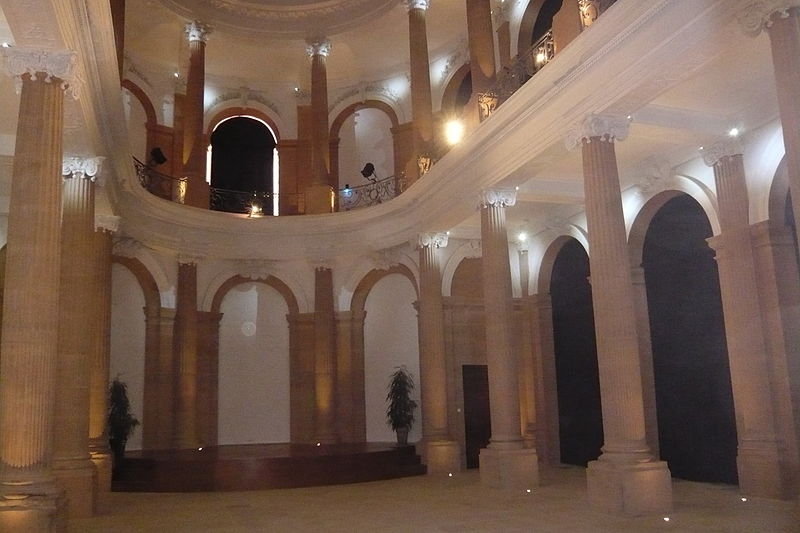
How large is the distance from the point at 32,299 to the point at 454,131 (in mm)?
9217

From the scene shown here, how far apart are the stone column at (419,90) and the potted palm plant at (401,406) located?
469cm

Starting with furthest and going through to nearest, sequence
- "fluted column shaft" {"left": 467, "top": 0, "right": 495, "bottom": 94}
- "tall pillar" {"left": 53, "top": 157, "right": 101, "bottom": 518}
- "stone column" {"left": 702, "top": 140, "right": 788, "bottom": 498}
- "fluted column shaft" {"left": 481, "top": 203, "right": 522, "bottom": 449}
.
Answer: "fluted column shaft" {"left": 467, "top": 0, "right": 495, "bottom": 94} → "fluted column shaft" {"left": 481, "top": 203, "right": 522, "bottom": 449} → "stone column" {"left": 702, "top": 140, "right": 788, "bottom": 498} → "tall pillar" {"left": 53, "top": 157, "right": 101, "bottom": 518}

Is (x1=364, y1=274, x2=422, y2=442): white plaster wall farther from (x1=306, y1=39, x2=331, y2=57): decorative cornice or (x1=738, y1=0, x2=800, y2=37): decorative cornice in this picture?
(x1=738, y1=0, x2=800, y2=37): decorative cornice

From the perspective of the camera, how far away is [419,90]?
663 inches

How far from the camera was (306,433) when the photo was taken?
1867cm

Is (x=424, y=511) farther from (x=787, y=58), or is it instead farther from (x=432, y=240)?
(x=787, y=58)

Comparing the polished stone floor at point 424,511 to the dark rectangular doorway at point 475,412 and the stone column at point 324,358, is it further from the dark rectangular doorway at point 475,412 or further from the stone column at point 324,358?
the stone column at point 324,358

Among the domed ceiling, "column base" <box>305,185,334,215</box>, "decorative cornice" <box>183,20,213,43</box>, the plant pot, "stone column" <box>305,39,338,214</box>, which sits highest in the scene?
the domed ceiling

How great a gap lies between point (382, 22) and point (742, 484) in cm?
1322

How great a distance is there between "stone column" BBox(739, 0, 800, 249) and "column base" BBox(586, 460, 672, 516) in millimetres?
4084

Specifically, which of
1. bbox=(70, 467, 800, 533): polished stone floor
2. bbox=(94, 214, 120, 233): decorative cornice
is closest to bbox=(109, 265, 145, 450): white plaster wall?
bbox=(94, 214, 120, 233): decorative cornice

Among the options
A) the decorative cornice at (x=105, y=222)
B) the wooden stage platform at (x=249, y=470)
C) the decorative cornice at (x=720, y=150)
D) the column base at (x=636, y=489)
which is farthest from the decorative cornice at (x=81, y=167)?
the decorative cornice at (x=720, y=150)

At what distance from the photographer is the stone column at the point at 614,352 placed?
31.3ft

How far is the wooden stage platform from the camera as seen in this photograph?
13570 millimetres
